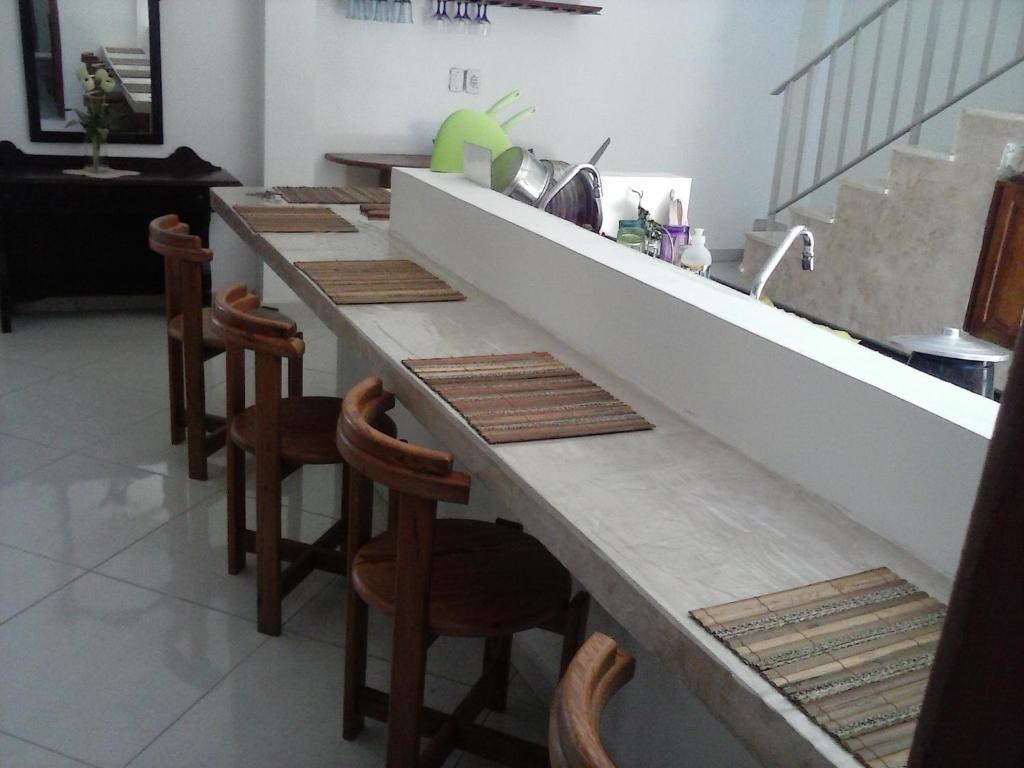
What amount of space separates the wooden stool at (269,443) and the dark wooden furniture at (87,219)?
6.88 feet

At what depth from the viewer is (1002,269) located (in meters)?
1.09

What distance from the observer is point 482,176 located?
282cm

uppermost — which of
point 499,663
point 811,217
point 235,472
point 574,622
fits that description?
point 811,217

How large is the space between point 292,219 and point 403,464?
1.93m

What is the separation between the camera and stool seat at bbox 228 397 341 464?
89.0 inches

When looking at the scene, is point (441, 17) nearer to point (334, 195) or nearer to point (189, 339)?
point (334, 195)

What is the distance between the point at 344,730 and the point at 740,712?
1.23 metres

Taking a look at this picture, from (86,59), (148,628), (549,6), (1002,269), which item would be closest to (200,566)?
(148,628)

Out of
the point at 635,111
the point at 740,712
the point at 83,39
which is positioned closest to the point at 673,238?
the point at 740,712

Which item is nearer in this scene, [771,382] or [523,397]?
[771,382]

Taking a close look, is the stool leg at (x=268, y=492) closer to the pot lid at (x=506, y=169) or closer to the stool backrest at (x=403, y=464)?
the stool backrest at (x=403, y=464)

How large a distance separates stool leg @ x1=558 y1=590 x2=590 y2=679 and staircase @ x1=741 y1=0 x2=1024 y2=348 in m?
2.68

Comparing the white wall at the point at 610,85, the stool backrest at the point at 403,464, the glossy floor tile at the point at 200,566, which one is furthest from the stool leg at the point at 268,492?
the white wall at the point at 610,85

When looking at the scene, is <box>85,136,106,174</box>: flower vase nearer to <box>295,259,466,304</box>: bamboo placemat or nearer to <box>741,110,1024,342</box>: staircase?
<box>295,259,466,304</box>: bamboo placemat
